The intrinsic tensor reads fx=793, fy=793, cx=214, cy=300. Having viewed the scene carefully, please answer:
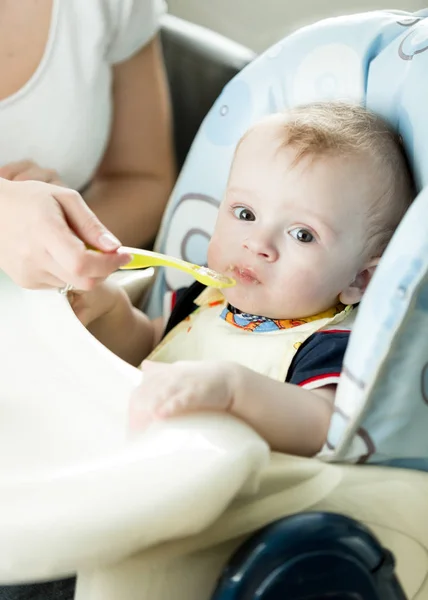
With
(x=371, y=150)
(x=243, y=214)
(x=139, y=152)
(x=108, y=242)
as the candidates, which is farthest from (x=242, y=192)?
(x=139, y=152)

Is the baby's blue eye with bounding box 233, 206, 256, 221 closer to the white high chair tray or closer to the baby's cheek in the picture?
the baby's cheek

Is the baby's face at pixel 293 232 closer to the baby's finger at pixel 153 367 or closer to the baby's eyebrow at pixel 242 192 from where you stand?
the baby's eyebrow at pixel 242 192

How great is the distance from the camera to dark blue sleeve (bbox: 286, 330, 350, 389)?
68 cm

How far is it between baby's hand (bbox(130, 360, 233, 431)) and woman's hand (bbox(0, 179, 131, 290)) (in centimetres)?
9

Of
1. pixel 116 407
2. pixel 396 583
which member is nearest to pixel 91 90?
pixel 116 407

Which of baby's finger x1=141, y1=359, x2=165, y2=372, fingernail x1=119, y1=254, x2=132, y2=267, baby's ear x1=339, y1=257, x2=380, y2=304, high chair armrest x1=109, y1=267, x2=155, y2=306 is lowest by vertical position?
high chair armrest x1=109, y1=267, x2=155, y2=306

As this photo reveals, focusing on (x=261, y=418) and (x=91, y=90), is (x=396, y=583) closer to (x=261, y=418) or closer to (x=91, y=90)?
(x=261, y=418)

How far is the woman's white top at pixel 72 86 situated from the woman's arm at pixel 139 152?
3 centimetres

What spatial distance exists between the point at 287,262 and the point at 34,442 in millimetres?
301

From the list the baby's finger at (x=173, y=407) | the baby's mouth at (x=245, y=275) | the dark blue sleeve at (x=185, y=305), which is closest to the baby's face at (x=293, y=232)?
the baby's mouth at (x=245, y=275)

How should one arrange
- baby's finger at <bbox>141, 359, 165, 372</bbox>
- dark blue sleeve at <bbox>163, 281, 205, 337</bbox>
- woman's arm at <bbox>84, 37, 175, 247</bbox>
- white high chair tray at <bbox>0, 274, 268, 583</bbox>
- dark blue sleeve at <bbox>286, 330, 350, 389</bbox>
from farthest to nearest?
woman's arm at <bbox>84, 37, 175, 247</bbox>, dark blue sleeve at <bbox>163, 281, 205, 337</bbox>, dark blue sleeve at <bbox>286, 330, 350, 389</bbox>, baby's finger at <bbox>141, 359, 165, 372</bbox>, white high chair tray at <bbox>0, 274, 268, 583</bbox>

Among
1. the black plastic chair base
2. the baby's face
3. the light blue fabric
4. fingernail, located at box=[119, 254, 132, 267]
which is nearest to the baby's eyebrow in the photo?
the baby's face

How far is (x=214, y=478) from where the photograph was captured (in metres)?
0.46

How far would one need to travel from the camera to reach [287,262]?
0.74 meters
